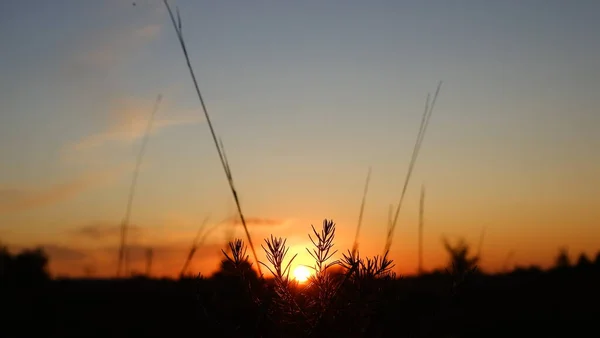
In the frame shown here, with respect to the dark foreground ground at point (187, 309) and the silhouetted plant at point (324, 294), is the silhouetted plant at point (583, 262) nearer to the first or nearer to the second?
the dark foreground ground at point (187, 309)

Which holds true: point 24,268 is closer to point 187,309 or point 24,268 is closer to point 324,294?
point 187,309

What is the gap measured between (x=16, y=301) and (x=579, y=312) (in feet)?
18.9

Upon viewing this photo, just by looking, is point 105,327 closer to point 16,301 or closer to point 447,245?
point 16,301

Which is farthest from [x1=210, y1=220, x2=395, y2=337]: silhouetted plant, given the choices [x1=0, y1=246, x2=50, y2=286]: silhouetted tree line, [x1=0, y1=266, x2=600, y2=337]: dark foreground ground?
[x1=0, y1=246, x2=50, y2=286]: silhouetted tree line

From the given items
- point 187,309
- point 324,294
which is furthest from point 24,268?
point 324,294

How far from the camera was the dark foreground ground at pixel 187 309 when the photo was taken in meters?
6.78

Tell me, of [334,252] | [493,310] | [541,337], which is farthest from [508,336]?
[334,252]

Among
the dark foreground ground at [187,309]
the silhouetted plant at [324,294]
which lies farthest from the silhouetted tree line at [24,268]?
the silhouetted plant at [324,294]

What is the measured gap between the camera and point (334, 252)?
2930 mm

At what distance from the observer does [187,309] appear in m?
7.61

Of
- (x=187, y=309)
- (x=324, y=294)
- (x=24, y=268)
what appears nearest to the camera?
(x=324, y=294)

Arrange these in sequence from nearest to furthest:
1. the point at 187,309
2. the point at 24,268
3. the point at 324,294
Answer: the point at 324,294 → the point at 187,309 → the point at 24,268

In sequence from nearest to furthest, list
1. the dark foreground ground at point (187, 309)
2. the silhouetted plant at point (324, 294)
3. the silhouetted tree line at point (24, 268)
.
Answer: the silhouetted plant at point (324, 294)
the dark foreground ground at point (187, 309)
the silhouetted tree line at point (24, 268)

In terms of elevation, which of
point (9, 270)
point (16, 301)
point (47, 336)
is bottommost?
point (47, 336)
